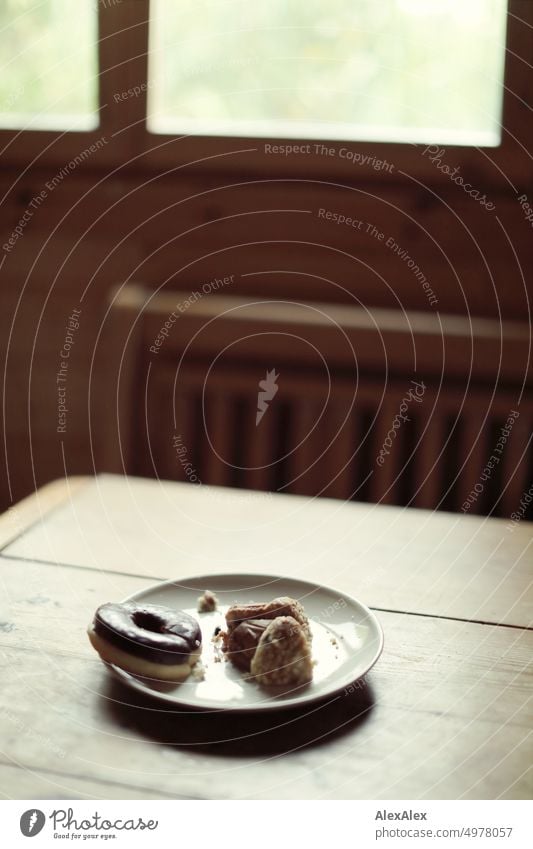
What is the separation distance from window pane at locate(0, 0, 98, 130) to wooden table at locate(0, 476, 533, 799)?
106 cm

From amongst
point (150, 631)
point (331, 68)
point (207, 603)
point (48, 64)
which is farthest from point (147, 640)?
point (48, 64)

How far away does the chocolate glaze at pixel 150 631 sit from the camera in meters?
0.63

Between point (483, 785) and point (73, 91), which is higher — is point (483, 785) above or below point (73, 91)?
below

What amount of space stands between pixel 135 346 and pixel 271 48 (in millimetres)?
662

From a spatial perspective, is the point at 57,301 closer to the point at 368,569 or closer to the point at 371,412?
the point at 371,412

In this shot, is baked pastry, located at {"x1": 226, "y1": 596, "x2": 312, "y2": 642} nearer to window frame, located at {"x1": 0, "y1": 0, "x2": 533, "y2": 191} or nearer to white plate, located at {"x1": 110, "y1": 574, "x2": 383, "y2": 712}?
white plate, located at {"x1": 110, "y1": 574, "x2": 383, "y2": 712}

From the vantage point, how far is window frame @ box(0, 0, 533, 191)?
164 centimetres

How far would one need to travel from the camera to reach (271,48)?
1787mm

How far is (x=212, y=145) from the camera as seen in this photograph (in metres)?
1.76

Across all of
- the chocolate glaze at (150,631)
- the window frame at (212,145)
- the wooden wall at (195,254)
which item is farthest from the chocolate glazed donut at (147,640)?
the window frame at (212,145)

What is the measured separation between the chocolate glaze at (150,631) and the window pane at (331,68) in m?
1.26

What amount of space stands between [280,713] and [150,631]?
4.5 inches

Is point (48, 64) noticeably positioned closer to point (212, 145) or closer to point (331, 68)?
point (212, 145)
